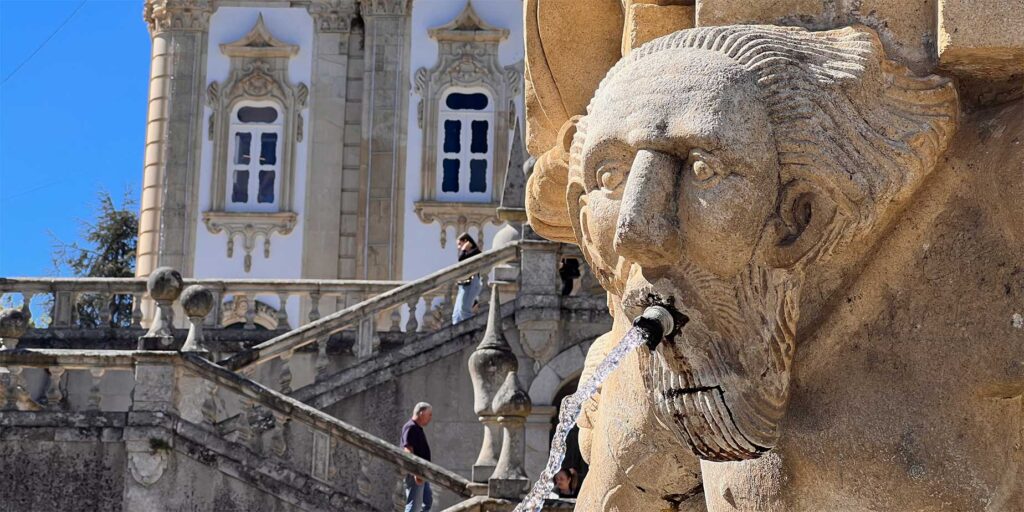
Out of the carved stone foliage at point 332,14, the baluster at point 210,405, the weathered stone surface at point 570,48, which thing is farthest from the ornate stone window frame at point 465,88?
the weathered stone surface at point 570,48

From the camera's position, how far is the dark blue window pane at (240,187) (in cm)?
2816

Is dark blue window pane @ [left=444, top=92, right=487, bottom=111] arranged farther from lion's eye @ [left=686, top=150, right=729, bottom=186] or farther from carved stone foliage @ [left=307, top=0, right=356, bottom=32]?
lion's eye @ [left=686, top=150, right=729, bottom=186]

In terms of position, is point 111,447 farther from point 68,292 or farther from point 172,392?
point 68,292

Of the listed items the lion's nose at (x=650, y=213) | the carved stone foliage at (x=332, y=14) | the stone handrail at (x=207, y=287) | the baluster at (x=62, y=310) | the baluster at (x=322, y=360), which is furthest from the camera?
the carved stone foliage at (x=332, y=14)

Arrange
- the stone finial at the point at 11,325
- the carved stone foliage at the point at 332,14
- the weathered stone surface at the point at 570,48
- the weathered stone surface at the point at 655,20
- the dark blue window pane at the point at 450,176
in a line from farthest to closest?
the carved stone foliage at the point at 332,14
the dark blue window pane at the point at 450,176
the stone finial at the point at 11,325
the weathered stone surface at the point at 570,48
the weathered stone surface at the point at 655,20

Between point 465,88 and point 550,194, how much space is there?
23.5m

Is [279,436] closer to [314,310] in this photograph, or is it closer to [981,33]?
[314,310]

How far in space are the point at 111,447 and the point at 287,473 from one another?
1588mm

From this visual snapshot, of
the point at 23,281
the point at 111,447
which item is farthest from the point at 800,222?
the point at 23,281

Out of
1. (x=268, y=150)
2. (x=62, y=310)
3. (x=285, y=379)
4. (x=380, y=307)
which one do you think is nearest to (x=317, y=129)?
(x=268, y=150)

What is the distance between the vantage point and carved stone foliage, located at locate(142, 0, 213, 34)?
1115 inches

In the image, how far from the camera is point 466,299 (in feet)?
60.4

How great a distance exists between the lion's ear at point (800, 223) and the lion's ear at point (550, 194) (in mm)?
884

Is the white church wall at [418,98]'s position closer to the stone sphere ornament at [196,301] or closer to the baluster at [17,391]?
the stone sphere ornament at [196,301]
